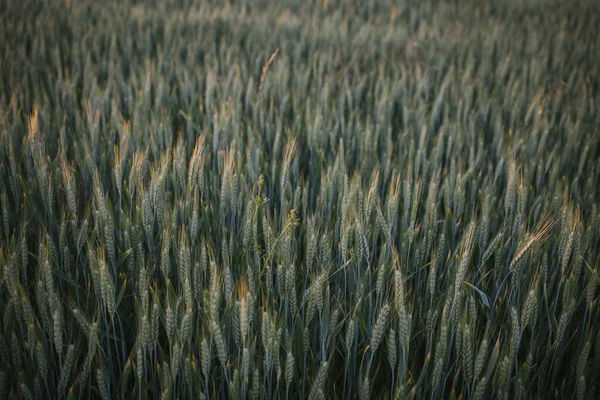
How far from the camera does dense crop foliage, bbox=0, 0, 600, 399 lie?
1.08 meters

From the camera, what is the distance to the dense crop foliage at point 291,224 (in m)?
1.08

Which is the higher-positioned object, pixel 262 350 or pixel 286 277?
pixel 286 277

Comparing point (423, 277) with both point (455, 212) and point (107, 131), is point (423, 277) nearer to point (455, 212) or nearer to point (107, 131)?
point (455, 212)

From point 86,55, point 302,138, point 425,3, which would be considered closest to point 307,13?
point 425,3

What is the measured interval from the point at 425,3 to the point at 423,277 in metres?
5.46

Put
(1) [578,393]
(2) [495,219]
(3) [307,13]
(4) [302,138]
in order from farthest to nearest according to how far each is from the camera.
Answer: (3) [307,13]
(4) [302,138]
(2) [495,219]
(1) [578,393]

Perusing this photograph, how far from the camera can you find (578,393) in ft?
3.33

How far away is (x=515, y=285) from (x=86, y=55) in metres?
3.11

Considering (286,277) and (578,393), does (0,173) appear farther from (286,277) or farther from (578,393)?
(578,393)

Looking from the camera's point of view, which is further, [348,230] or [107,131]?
[107,131]

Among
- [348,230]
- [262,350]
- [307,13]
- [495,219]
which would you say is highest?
[307,13]

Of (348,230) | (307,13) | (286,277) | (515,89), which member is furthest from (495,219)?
(307,13)

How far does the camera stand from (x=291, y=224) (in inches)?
52.2

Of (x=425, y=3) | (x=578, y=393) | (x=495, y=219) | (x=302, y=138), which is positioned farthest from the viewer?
(x=425, y=3)
